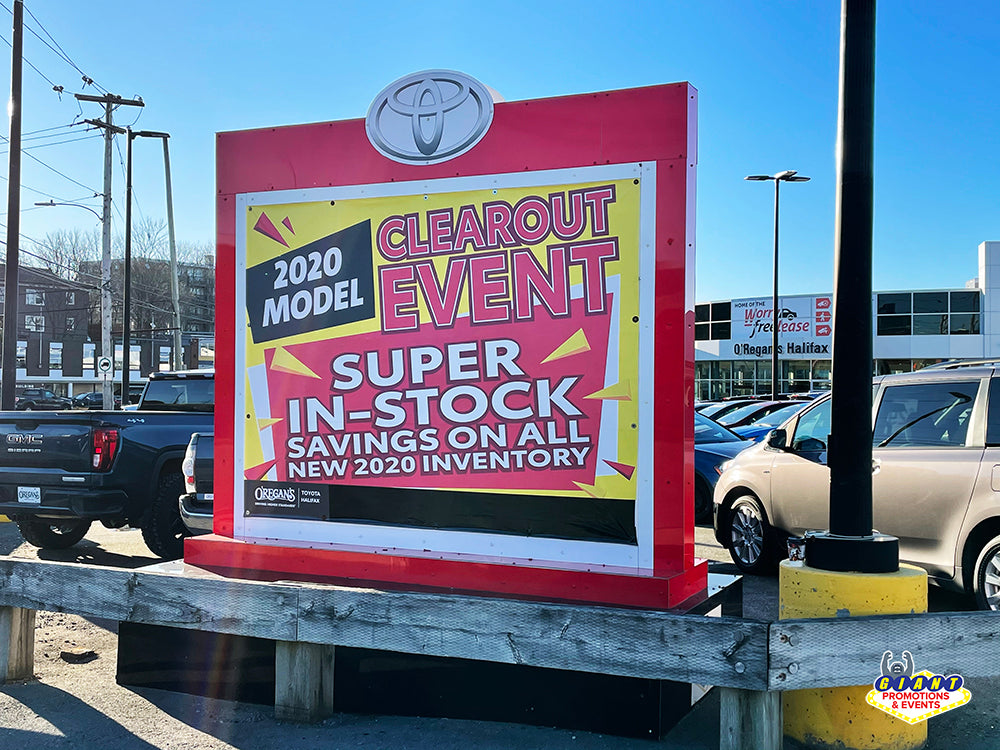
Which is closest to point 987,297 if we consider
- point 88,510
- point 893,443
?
point 893,443

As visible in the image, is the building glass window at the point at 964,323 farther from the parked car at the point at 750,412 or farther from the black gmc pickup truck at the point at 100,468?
the black gmc pickup truck at the point at 100,468

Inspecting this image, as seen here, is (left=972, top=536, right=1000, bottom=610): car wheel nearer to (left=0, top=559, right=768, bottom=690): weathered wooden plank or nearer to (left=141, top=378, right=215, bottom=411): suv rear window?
(left=0, top=559, right=768, bottom=690): weathered wooden plank

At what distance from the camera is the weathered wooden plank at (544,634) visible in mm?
3504

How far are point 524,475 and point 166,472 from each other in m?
5.56

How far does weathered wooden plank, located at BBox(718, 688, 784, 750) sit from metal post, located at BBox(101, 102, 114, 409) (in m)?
28.2

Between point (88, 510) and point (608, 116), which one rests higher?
point (608, 116)

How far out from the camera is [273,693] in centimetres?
459

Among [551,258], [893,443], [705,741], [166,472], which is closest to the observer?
[705,741]

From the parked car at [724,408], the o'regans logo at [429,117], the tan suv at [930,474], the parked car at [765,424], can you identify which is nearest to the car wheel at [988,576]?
the tan suv at [930,474]

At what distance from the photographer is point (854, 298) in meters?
3.94

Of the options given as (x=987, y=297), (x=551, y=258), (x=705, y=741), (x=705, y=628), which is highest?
(x=987, y=297)

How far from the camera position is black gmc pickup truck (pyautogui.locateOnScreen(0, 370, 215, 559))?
8219 millimetres

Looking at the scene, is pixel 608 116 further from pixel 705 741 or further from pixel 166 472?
pixel 166 472

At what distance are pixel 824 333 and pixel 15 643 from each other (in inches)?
1605
